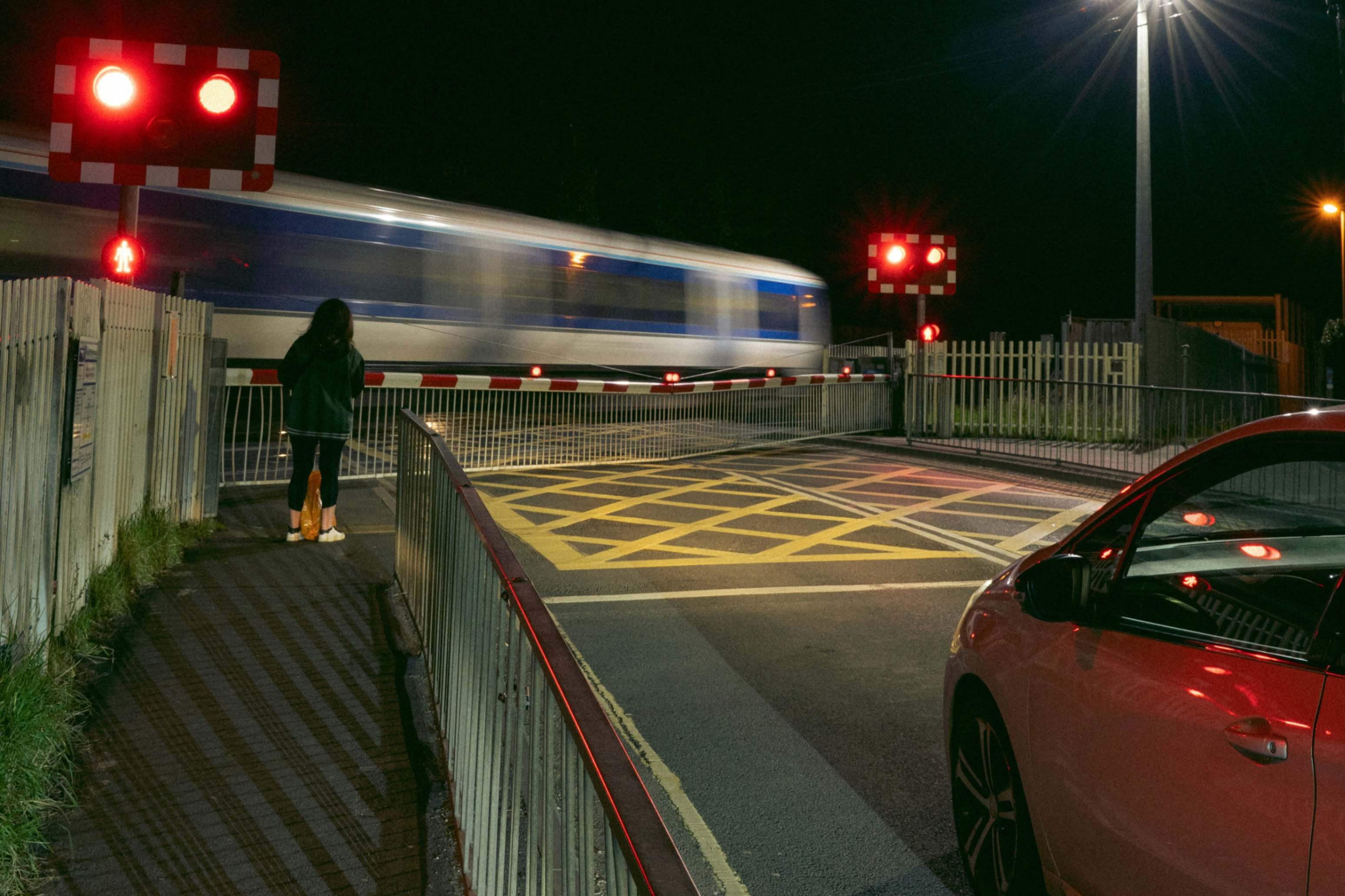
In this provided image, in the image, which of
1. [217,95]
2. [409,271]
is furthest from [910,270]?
[217,95]

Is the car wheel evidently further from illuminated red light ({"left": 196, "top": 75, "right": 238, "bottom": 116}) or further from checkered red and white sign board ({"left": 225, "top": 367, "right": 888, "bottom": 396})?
checkered red and white sign board ({"left": 225, "top": 367, "right": 888, "bottom": 396})

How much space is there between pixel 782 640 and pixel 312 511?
387 centimetres

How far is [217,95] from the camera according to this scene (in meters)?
6.98

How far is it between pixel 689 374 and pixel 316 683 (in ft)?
64.5

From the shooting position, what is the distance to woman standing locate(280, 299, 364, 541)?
7.81 m

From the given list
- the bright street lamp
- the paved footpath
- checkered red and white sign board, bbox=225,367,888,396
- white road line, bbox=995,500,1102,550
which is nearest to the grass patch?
the paved footpath

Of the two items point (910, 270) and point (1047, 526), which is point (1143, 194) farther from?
point (1047, 526)

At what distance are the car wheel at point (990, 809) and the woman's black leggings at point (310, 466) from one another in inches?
223

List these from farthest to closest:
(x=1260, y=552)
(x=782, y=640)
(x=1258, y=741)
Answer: (x=782, y=640)
(x=1260, y=552)
(x=1258, y=741)

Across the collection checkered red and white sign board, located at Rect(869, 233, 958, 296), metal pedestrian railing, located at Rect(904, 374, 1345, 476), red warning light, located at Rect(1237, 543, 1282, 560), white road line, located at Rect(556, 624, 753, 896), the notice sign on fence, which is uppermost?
checkered red and white sign board, located at Rect(869, 233, 958, 296)

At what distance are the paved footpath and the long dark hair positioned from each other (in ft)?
6.29

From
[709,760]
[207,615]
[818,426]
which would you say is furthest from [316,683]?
[818,426]

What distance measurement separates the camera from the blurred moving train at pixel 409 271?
14.9 meters

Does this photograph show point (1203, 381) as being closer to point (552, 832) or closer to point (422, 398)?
point (422, 398)
